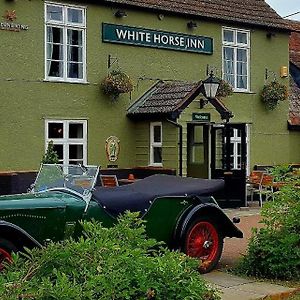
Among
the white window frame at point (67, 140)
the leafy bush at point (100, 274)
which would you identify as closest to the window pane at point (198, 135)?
the white window frame at point (67, 140)

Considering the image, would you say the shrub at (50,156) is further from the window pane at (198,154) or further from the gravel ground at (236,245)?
the gravel ground at (236,245)

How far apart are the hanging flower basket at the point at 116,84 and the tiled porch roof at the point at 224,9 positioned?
180cm

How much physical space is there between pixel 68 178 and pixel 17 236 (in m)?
1.41

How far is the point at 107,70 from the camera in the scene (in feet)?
56.0

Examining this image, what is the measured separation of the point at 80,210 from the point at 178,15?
37.0 ft

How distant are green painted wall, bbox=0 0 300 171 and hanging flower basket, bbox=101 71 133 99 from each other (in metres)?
0.21

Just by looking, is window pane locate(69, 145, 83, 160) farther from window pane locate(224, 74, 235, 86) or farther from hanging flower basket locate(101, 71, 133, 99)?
window pane locate(224, 74, 235, 86)

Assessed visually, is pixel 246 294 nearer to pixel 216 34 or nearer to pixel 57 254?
pixel 57 254

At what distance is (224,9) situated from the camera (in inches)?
765

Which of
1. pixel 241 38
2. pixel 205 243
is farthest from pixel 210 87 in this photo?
pixel 205 243

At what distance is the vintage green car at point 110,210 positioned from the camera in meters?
7.49

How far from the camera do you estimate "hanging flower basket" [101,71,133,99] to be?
16.7m

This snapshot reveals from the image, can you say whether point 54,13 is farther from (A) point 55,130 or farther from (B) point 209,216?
(B) point 209,216

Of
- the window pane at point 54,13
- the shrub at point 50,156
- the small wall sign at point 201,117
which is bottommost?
the shrub at point 50,156
